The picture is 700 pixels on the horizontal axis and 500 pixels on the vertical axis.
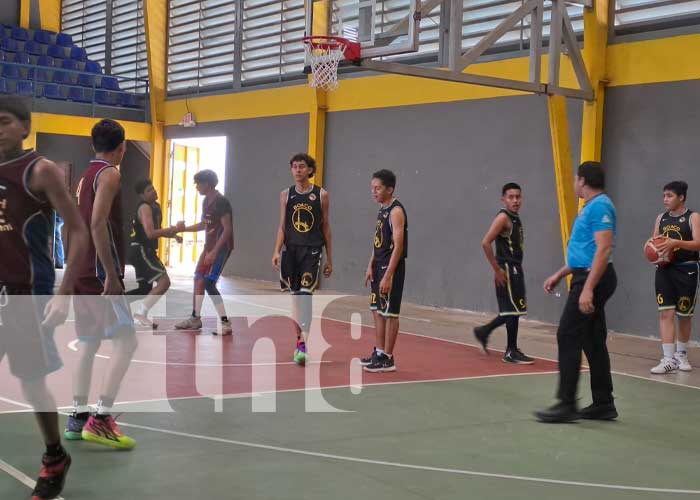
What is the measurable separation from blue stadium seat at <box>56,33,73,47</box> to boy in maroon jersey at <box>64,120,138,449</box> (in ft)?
66.8

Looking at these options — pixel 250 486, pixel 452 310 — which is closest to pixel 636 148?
pixel 452 310

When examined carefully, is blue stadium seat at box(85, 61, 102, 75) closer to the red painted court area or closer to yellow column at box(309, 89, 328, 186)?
yellow column at box(309, 89, 328, 186)

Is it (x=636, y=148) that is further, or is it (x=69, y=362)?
(x=636, y=148)

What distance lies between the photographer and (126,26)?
23.1 metres

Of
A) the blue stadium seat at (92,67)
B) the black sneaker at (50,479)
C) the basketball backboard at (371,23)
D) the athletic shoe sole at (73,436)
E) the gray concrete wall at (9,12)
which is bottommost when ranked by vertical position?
the athletic shoe sole at (73,436)

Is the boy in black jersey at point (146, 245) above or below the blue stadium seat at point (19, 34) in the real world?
below

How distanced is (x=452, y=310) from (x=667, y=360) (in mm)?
5677

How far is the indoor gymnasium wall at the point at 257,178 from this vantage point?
17.4m

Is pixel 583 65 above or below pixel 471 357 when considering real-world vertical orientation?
above

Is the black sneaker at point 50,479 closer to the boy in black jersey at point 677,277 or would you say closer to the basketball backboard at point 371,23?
the boy in black jersey at point 677,277

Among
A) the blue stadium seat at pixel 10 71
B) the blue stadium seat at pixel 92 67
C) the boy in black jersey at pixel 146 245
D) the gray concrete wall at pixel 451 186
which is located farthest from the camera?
the blue stadium seat at pixel 92 67

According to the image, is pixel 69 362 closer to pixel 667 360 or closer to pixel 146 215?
pixel 146 215

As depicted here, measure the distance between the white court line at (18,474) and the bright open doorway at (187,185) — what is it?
15.9 metres

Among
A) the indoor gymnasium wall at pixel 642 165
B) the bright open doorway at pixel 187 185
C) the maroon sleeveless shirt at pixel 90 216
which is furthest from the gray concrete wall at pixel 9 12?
the maroon sleeveless shirt at pixel 90 216
